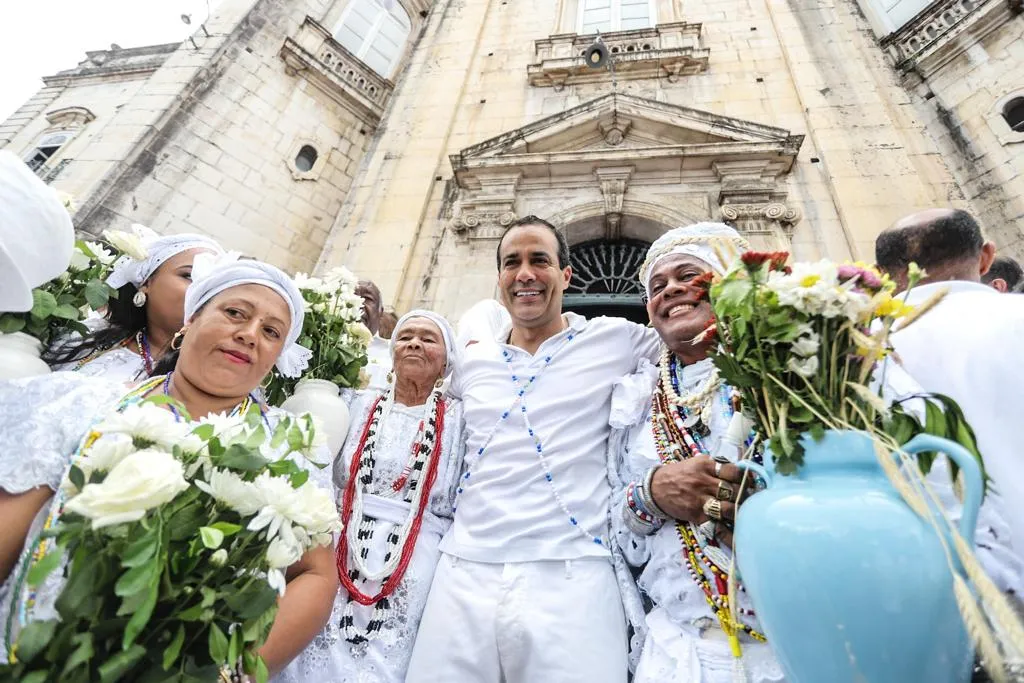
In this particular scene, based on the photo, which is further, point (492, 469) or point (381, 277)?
point (381, 277)

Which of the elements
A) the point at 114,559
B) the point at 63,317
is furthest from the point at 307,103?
the point at 114,559

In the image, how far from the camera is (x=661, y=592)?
64.3 inches

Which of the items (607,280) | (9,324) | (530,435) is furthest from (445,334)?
(607,280)

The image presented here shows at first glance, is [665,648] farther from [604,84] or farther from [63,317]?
[604,84]

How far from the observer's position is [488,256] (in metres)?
6.07

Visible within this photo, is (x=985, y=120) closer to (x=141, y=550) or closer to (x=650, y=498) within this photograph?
(x=650, y=498)

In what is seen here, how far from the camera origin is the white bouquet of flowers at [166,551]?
2.74 feet

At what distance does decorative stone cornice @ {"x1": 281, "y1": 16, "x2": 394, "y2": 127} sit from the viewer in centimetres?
830

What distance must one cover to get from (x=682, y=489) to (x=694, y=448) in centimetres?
30

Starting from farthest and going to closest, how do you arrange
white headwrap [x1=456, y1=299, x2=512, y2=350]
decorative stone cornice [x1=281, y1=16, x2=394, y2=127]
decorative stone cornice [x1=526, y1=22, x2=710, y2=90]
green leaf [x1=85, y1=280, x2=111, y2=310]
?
decorative stone cornice [x1=281, y1=16, x2=394, y2=127]
decorative stone cornice [x1=526, y1=22, x2=710, y2=90]
white headwrap [x1=456, y1=299, x2=512, y2=350]
green leaf [x1=85, y1=280, x2=111, y2=310]

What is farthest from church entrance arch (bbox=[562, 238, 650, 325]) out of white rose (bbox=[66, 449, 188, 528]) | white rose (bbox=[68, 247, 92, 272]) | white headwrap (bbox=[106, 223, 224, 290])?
white rose (bbox=[66, 449, 188, 528])

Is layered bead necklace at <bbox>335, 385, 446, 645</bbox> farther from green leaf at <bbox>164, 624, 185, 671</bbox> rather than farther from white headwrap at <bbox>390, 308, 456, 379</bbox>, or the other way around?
green leaf at <bbox>164, 624, 185, 671</bbox>

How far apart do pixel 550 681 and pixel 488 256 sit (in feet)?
16.5

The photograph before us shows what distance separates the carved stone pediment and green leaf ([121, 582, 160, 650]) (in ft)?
18.8
